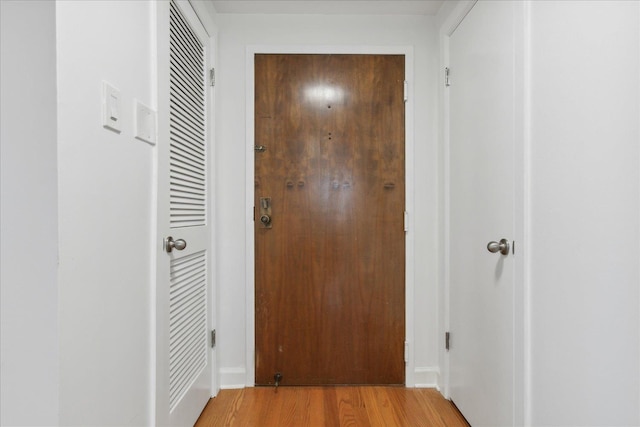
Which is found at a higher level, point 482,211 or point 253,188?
point 253,188

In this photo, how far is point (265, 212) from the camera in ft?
7.02

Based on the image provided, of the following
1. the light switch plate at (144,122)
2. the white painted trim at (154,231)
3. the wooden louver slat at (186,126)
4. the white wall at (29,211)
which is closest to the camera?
the white wall at (29,211)

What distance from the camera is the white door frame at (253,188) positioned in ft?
7.00

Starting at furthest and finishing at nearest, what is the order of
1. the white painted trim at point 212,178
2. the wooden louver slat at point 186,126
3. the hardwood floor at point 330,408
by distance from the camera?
1. the white painted trim at point 212,178
2. the hardwood floor at point 330,408
3. the wooden louver slat at point 186,126

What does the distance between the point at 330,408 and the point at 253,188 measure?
4.14 ft

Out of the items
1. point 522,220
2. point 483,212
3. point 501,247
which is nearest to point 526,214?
point 522,220

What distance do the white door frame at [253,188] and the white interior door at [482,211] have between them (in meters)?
0.24

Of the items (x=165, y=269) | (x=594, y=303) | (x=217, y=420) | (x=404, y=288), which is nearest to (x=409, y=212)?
(x=404, y=288)

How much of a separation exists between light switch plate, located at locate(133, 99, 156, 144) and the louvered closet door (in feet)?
0.19

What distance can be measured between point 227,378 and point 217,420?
1.10 feet

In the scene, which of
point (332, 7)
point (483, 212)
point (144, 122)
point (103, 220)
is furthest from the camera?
point (332, 7)

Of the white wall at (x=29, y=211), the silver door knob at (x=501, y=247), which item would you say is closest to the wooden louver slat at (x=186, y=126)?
the white wall at (x=29, y=211)

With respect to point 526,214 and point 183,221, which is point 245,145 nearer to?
point 183,221

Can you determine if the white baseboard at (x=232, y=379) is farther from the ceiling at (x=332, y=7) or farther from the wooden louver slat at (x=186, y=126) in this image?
the ceiling at (x=332, y=7)
